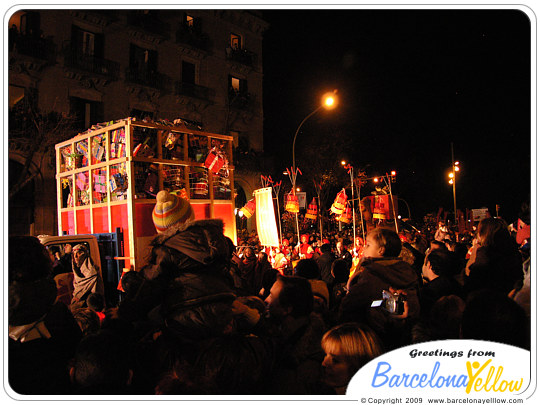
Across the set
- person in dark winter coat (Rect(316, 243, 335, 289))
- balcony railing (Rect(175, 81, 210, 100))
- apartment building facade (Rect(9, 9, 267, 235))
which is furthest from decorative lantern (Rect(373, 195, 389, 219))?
balcony railing (Rect(175, 81, 210, 100))

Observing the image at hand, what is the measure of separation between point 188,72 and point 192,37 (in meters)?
2.15

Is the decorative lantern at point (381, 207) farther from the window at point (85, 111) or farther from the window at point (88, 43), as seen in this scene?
the window at point (88, 43)

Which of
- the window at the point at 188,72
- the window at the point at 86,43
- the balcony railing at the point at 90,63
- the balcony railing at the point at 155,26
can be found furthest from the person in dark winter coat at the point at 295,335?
the window at the point at 188,72

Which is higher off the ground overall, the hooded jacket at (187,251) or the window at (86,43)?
the window at (86,43)

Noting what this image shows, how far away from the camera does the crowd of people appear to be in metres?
2.22

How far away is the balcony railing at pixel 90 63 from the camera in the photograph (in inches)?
747

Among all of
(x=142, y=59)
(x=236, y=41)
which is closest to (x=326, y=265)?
(x=142, y=59)

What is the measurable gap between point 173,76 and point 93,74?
17.2 feet

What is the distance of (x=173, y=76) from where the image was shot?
78.8 feet

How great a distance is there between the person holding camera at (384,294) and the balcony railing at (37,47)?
18326 millimetres

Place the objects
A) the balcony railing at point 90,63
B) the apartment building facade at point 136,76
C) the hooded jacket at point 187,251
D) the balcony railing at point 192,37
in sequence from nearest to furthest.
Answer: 1. the hooded jacket at point 187,251
2. the apartment building facade at point 136,76
3. the balcony railing at point 90,63
4. the balcony railing at point 192,37

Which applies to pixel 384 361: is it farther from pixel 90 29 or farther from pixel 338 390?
pixel 90 29
